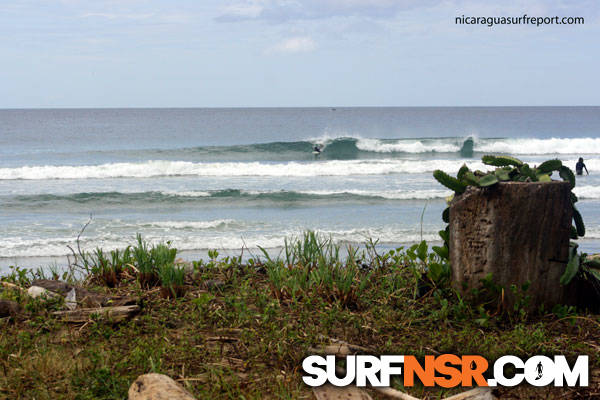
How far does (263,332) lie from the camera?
3.47m

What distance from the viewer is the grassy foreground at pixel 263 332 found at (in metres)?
2.90

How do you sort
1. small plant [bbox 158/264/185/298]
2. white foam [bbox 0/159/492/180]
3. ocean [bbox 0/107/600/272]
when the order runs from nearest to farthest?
small plant [bbox 158/264/185/298] < ocean [bbox 0/107/600/272] < white foam [bbox 0/159/492/180]

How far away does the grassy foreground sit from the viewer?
2.90 m

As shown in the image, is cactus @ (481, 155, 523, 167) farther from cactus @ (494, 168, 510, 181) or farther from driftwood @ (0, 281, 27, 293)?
driftwood @ (0, 281, 27, 293)

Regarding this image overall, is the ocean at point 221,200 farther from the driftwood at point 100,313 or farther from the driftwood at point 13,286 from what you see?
the driftwood at point 13,286

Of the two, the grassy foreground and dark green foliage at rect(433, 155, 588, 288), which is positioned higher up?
dark green foliage at rect(433, 155, 588, 288)

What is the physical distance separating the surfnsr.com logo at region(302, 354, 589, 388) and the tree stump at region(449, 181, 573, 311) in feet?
2.35

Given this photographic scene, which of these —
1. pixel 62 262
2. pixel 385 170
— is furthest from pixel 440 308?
pixel 385 170

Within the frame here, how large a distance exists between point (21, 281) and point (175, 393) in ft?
9.16

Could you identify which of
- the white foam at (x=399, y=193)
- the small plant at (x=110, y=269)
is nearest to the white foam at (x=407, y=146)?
the white foam at (x=399, y=193)

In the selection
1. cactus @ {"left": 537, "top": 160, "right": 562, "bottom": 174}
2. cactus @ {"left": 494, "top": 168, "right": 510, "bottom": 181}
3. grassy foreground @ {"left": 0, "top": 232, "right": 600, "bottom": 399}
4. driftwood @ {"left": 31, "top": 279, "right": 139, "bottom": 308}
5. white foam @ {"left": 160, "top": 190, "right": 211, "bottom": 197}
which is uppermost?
cactus @ {"left": 537, "top": 160, "right": 562, "bottom": 174}

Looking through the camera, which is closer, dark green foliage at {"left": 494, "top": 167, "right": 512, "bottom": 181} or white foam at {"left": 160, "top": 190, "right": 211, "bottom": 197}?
dark green foliage at {"left": 494, "top": 167, "right": 512, "bottom": 181}

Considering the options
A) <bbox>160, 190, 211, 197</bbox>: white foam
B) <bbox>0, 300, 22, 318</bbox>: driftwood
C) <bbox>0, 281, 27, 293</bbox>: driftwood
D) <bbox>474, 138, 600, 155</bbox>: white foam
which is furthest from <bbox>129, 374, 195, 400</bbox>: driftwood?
<bbox>474, 138, 600, 155</bbox>: white foam

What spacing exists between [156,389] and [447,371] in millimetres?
1552
